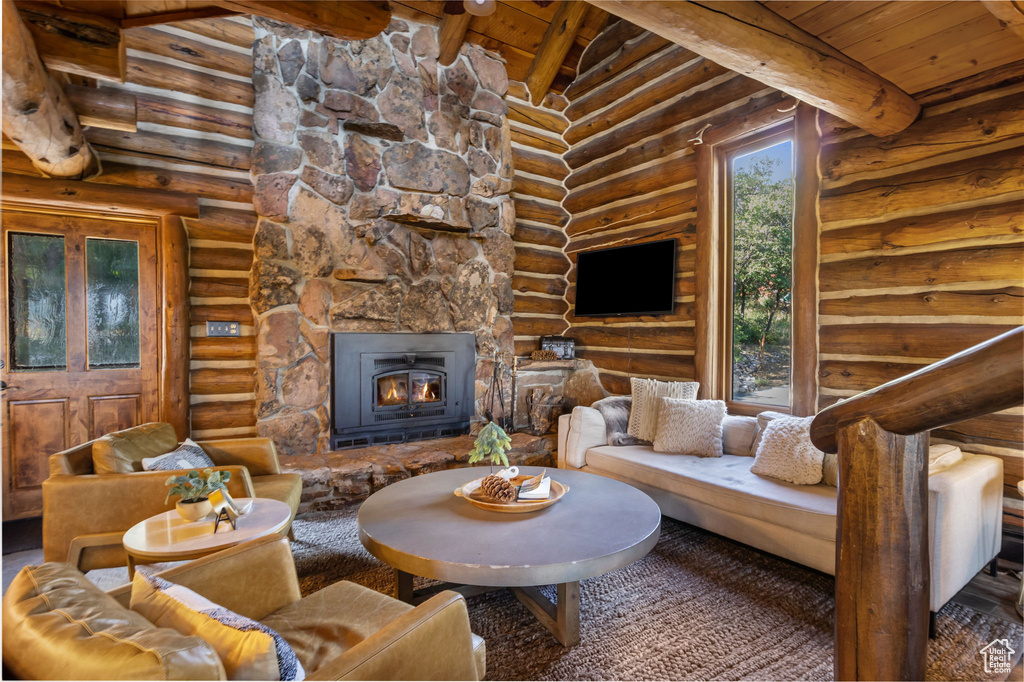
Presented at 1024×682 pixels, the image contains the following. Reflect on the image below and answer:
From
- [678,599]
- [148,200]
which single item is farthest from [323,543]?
[148,200]

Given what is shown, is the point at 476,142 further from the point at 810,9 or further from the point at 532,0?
the point at 810,9

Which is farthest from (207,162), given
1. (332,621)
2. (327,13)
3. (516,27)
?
(332,621)

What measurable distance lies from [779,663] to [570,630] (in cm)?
79

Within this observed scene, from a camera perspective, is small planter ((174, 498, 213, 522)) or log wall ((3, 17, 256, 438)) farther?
log wall ((3, 17, 256, 438))

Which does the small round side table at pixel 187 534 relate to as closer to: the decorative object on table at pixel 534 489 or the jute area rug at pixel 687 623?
the jute area rug at pixel 687 623

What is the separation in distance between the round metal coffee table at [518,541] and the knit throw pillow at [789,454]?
96 centimetres

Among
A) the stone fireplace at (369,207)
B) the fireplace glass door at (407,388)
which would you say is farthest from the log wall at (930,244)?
the fireplace glass door at (407,388)

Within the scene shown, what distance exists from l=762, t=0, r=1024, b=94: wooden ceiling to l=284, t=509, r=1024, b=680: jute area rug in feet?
8.54

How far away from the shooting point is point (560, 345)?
4969 mm

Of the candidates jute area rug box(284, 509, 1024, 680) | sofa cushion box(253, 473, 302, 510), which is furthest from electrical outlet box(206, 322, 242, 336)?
jute area rug box(284, 509, 1024, 680)

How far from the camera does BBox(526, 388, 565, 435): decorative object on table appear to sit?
4.70 meters

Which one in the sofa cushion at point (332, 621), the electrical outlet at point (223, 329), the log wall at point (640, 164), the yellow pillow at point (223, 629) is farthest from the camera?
the log wall at point (640, 164)

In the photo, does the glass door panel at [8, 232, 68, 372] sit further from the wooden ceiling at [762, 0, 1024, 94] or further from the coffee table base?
the wooden ceiling at [762, 0, 1024, 94]

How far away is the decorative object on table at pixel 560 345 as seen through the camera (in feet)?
16.2
